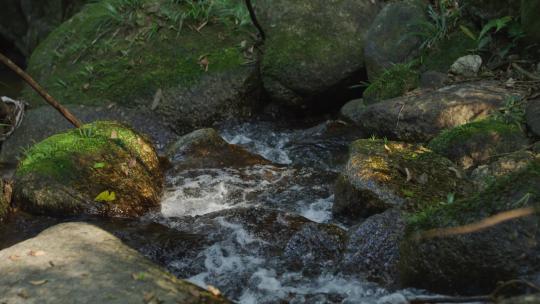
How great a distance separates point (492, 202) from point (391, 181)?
1441 millimetres

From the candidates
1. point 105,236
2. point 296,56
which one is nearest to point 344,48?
point 296,56

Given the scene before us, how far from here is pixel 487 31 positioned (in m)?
6.86

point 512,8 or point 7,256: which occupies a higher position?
point 512,8

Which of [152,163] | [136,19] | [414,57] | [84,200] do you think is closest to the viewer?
[84,200]

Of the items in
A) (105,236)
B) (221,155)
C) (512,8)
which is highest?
(512,8)

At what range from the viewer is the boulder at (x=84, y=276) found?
11.2 ft

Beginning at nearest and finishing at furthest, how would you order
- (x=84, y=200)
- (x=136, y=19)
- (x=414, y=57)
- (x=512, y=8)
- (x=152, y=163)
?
(x=84, y=200)
(x=152, y=163)
(x=512, y=8)
(x=414, y=57)
(x=136, y=19)

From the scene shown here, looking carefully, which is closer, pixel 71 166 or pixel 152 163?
pixel 71 166

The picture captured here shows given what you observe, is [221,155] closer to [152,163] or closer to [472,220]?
[152,163]

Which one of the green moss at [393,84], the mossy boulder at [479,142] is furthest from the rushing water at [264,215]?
the mossy boulder at [479,142]

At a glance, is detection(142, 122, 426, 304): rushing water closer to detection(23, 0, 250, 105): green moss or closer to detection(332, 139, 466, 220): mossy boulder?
detection(332, 139, 466, 220): mossy boulder

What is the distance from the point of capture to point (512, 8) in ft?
21.8

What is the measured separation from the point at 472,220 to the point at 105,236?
105 inches

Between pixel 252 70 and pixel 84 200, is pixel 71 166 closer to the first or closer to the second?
pixel 84 200
